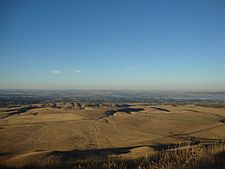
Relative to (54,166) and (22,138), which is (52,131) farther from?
(54,166)

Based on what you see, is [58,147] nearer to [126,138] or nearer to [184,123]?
[126,138]

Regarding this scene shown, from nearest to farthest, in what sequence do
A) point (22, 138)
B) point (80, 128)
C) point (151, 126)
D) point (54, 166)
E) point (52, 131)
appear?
point (54, 166) → point (22, 138) → point (52, 131) → point (80, 128) → point (151, 126)

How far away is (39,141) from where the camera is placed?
28062mm

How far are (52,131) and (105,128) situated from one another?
6.76 metres

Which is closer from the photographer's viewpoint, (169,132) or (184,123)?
(169,132)

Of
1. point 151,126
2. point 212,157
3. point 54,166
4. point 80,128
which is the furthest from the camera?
point 151,126

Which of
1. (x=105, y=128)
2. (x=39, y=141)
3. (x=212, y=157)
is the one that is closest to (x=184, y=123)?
(x=105, y=128)

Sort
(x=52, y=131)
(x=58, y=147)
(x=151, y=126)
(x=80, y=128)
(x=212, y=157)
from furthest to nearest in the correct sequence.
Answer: (x=151, y=126)
(x=80, y=128)
(x=52, y=131)
(x=58, y=147)
(x=212, y=157)

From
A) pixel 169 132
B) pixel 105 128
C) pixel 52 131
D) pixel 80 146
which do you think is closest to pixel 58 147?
pixel 80 146

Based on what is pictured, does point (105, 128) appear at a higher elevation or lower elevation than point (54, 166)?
lower

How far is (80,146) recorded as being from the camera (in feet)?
82.1

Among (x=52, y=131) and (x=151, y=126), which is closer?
(x=52, y=131)

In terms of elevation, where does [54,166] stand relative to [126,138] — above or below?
above

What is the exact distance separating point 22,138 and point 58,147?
24.6 ft
